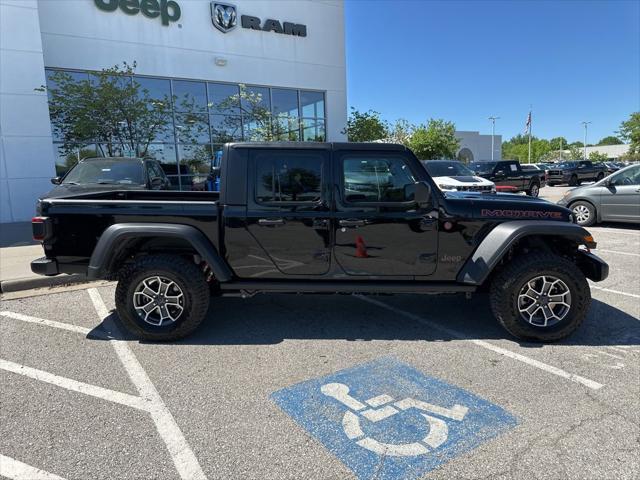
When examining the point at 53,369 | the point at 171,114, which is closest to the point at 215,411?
the point at 53,369

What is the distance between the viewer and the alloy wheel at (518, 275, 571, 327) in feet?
12.5

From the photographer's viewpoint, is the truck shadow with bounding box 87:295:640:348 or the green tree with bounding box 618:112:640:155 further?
the green tree with bounding box 618:112:640:155

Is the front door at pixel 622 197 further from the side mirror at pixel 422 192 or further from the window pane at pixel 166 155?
the window pane at pixel 166 155

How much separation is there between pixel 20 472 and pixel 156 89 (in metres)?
14.9

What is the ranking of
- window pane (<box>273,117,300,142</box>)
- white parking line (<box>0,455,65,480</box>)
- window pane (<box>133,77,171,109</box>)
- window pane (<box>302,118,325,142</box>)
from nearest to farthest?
white parking line (<box>0,455,65,480</box>) < window pane (<box>133,77,171,109</box>) < window pane (<box>273,117,300,142</box>) < window pane (<box>302,118,325,142</box>)

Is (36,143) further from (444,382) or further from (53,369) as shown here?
(444,382)

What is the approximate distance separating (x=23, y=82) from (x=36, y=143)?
67.1 inches

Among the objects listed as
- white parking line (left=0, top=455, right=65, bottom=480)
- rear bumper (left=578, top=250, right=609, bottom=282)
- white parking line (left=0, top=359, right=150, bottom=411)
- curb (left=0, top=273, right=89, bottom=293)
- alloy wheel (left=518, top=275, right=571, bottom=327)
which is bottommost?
white parking line (left=0, top=455, right=65, bottom=480)

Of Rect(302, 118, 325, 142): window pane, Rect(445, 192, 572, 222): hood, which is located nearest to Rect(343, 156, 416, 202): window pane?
Rect(445, 192, 572, 222): hood

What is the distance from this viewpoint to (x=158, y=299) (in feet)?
12.9

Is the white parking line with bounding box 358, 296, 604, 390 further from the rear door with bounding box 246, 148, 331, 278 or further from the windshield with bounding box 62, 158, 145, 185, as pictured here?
the windshield with bounding box 62, 158, 145, 185

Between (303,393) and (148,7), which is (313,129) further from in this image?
(303,393)

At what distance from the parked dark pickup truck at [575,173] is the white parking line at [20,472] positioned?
1177 inches

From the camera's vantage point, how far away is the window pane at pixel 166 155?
14855 millimetres
